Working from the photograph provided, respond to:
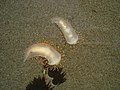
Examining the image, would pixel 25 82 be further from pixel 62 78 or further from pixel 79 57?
pixel 79 57

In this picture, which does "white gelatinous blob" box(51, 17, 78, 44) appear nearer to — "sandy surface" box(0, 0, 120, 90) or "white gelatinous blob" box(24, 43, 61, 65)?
"sandy surface" box(0, 0, 120, 90)

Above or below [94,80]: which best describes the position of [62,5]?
above

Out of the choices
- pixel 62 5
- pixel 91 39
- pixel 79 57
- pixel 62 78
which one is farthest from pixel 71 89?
pixel 62 5

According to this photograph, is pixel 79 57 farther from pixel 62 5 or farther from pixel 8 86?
pixel 8 86

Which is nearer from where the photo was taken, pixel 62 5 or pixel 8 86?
pixel 8 86

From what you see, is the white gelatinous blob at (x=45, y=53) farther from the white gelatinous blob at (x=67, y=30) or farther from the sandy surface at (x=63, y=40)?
the white gelatinous blob at (x=67, y=30)

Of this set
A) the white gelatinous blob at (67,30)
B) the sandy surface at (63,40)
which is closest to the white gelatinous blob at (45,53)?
the sandy surface at (63,40)

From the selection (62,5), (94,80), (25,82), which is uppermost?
(62,5)
